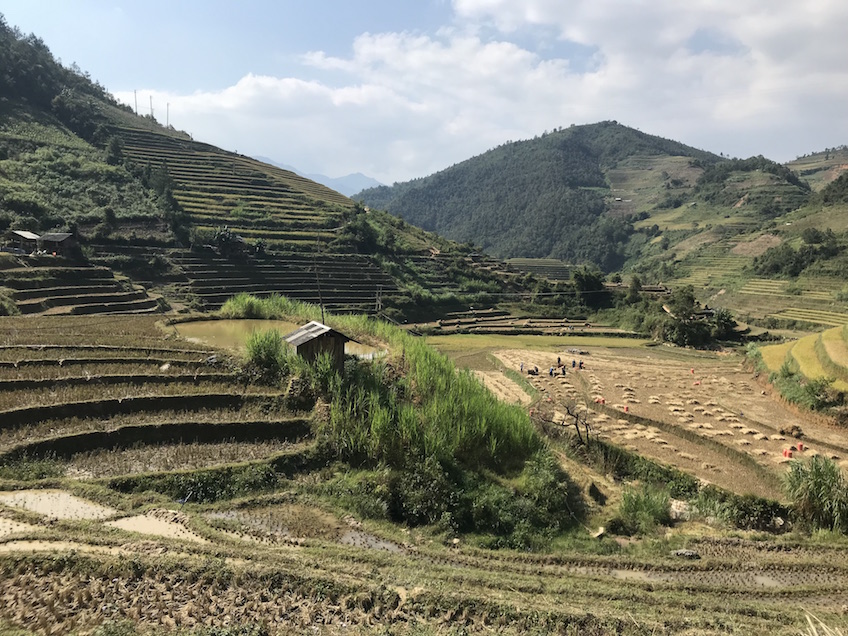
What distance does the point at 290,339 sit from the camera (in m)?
16.4

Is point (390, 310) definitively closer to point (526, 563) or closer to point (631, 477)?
point (631, 477)

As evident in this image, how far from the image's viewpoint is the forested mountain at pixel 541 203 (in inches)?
5032

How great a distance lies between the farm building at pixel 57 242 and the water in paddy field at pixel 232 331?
16283 mm

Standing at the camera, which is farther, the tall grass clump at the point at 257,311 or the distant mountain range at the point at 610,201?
the distant mountain range at the point at 610,201

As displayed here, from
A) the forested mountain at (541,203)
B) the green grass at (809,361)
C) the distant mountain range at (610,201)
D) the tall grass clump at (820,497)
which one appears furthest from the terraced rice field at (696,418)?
the forested mountain at (541,203)

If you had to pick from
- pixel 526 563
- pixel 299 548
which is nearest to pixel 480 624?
pixel 526 563

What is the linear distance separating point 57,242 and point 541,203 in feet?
432

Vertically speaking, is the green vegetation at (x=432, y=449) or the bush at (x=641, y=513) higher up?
the green vegetation at (x=432, y=449)

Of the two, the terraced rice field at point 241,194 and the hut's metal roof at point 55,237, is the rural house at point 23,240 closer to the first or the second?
the hut's metal roof at point 55,237

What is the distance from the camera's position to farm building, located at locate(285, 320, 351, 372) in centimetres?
1597

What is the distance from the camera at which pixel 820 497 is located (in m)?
11.7

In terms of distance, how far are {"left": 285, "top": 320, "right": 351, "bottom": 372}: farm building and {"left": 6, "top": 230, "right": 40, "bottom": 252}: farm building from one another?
27.6m

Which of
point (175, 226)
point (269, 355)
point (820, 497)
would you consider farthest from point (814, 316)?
point (175, 226)

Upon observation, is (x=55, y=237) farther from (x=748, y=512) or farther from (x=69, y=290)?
(x=748, y=512)
